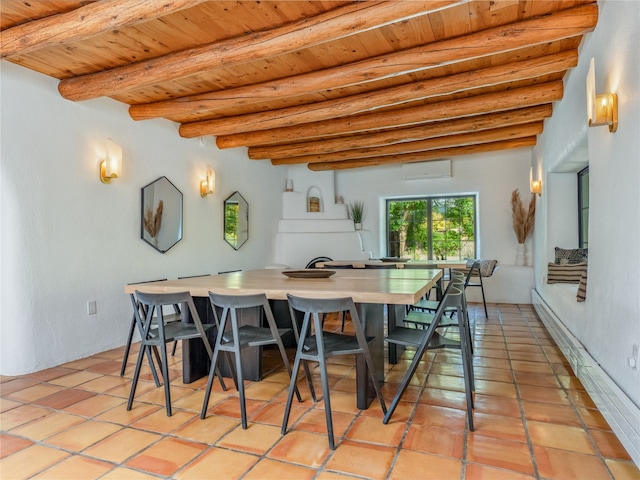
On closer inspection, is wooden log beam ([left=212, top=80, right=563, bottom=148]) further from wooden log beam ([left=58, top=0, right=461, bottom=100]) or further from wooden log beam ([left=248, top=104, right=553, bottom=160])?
wooden log beam ([left=58, top=0, right=461, bottom=100])

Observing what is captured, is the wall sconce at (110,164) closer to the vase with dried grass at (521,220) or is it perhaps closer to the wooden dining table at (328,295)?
the wooden dining table at (328,295)

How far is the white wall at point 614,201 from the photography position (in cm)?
182

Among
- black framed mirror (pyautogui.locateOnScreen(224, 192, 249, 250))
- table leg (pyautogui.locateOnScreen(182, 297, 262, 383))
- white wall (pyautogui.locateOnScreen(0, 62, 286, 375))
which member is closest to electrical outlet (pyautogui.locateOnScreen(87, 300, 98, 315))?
white wall (pyautogui.locateOnScreen(0, 62, 286, 375))

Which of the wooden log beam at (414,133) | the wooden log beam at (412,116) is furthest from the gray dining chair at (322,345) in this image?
the wooden log beam at (414,133)

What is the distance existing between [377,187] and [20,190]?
213 inches

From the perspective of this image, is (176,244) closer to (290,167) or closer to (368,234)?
(290,167)

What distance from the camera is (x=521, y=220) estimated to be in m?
5.96

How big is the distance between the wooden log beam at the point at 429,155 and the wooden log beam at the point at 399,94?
2532mm

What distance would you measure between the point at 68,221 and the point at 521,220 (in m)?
5.92

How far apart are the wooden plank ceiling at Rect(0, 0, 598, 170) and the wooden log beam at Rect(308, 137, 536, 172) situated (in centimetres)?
133

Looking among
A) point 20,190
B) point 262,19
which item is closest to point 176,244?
point 20,190

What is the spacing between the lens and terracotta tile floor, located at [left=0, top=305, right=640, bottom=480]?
168 cm

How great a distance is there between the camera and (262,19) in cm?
251

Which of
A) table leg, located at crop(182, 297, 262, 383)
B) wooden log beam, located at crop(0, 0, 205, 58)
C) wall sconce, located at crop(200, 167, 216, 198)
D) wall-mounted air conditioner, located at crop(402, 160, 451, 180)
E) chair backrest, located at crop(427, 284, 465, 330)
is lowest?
table leg, located at crop(182, 297, 262, 383)
